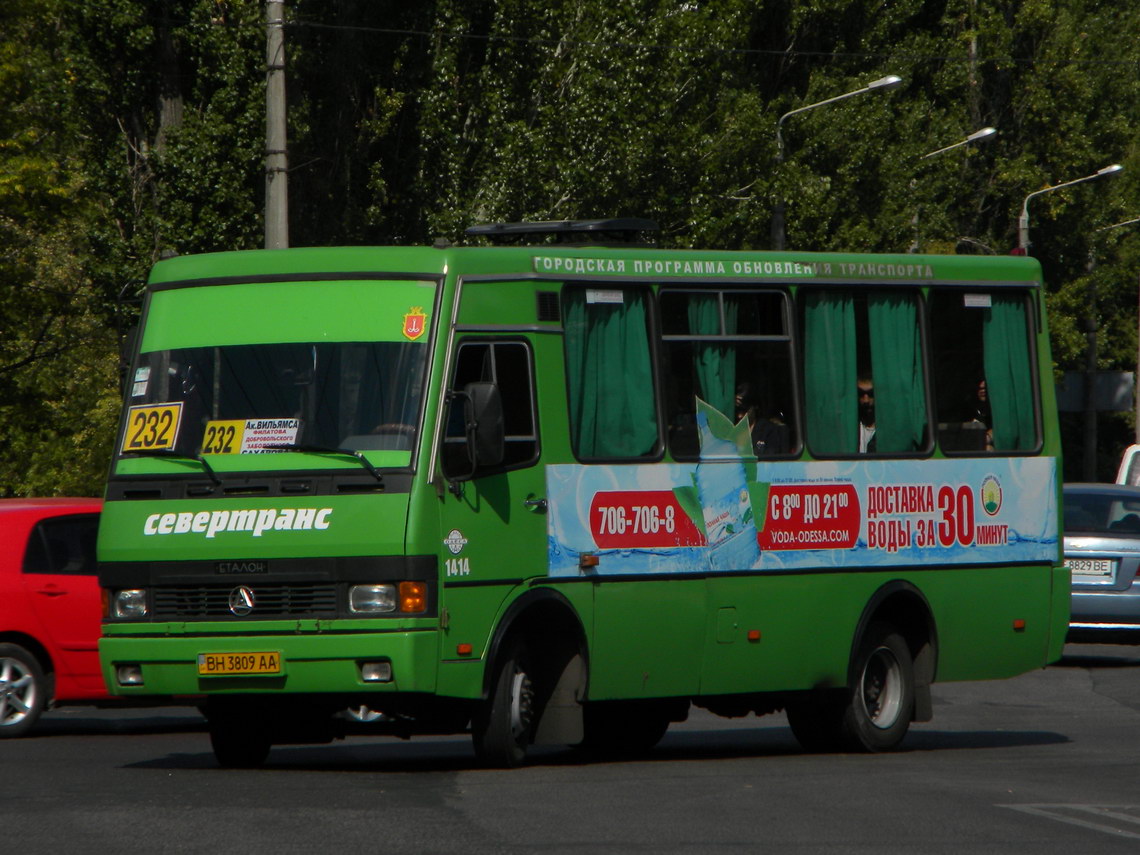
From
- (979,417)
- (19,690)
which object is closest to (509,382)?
(979,417)

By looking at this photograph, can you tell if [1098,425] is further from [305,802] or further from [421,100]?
[305,802]

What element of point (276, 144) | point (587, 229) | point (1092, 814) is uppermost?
point (276, 144)

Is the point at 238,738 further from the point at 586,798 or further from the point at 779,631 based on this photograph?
the point at 779,631

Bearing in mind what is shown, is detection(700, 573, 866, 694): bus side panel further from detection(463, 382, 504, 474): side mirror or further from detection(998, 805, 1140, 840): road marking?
detection(998, 805, 1140, 840): road marking

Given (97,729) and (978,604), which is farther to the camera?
(97,729)

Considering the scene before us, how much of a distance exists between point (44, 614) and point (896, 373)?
5.63 metres

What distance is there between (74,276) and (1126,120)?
25454mm

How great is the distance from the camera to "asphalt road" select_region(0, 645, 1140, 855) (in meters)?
8.45

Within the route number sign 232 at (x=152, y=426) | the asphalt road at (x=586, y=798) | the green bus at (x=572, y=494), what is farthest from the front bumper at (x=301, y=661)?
the route number sign 232 at (x=152, y=426)

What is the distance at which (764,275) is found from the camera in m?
12.4

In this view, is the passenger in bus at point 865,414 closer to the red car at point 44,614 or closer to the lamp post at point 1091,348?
the red car at point 44,614

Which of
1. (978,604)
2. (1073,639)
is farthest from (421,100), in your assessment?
(978,604)

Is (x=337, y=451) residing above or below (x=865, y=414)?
below

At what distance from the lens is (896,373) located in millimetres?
13062
